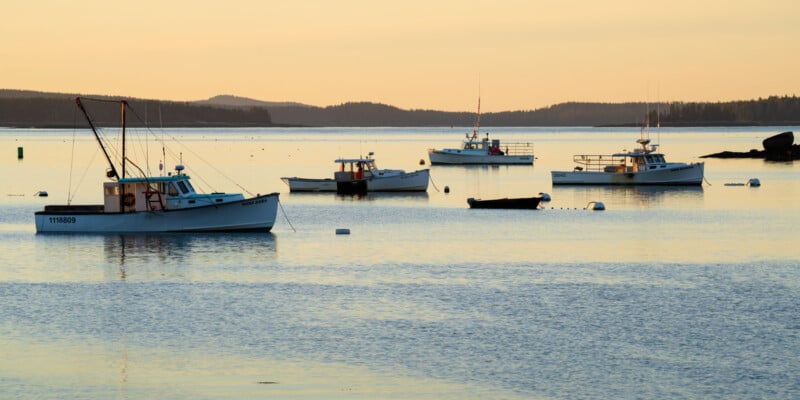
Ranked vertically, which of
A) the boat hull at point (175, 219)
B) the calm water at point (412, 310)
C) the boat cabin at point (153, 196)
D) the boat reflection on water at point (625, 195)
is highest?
the boat cabin at point (153, 196)

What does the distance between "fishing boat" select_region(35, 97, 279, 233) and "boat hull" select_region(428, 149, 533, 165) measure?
8561cm

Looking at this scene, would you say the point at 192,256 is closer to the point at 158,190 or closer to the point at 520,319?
the point at 158,190

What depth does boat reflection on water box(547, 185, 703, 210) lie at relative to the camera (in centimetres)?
7719

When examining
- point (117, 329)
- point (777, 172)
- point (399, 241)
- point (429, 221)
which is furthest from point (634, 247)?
point (777, 172)

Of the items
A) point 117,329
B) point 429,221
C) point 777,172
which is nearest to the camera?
point 117,329

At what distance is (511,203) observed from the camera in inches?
2822

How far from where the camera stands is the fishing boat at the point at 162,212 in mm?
53656

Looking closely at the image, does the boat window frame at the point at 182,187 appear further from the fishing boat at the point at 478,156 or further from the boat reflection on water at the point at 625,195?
the fishing boat at the point at 478,156

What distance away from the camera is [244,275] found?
41031 mm

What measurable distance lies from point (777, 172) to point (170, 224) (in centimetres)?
8439

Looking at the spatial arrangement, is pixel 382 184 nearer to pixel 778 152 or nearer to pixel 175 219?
pixel 175 219

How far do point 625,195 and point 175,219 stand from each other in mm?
41399

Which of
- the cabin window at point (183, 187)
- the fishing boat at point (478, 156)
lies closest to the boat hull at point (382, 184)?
the cabin window at point (183, 187)

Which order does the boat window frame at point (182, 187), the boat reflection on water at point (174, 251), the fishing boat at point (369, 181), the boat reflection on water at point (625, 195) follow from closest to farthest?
the boat reflection on water at point (174, 251) < the boat window frame at point (182, 187) < the boat reflection on water at point (625, 195) < the fishing boat at point (369, 181)
